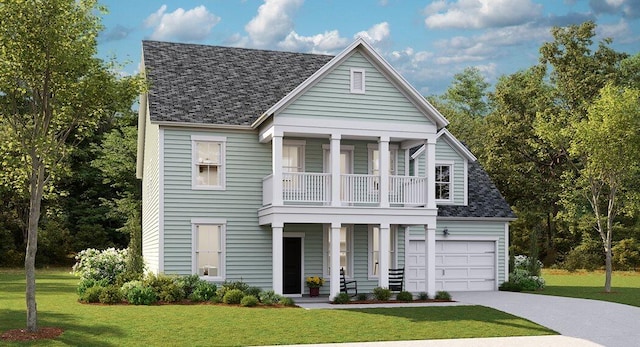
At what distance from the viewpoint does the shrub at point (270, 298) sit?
22266mm

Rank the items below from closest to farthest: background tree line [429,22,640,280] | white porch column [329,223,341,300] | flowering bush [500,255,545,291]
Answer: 1. white porch column [329,223,341,300]
2. flowering bush [500,255,545,291]
3. background tree line [429,22,640,280]

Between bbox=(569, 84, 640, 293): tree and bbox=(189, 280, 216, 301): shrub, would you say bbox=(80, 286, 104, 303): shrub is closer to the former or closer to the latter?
bbox=(189, 280, 216, 301): shrub

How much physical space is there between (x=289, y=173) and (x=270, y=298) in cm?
403

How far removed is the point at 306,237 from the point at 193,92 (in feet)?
21.4

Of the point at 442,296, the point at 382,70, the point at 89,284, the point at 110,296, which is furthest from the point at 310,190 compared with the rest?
the point at 89,284

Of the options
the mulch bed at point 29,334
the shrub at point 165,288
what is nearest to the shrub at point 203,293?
the shrub at point 165,288

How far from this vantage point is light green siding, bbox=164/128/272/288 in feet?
80.9

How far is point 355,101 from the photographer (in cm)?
2472

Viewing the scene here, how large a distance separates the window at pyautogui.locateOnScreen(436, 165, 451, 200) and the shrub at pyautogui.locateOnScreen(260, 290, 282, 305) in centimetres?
1005

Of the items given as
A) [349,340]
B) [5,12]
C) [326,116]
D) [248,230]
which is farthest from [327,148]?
[5,12]

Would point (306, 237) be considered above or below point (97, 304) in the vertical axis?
above

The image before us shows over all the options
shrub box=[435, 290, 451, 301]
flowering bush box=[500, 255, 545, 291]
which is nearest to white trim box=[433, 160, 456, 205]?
flowering bush box=[500, 255, 545, 291]

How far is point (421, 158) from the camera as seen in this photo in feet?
96.8

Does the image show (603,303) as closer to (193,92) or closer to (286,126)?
(286,126)
